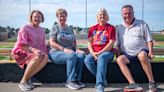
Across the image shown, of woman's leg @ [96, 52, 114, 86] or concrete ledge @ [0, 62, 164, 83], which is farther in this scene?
concrete ledge @ [0, 62, 164, 83]

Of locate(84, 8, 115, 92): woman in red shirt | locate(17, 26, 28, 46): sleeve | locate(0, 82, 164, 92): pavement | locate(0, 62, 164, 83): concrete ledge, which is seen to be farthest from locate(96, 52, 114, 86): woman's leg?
locate(17, 26, 28, 46): sleeve

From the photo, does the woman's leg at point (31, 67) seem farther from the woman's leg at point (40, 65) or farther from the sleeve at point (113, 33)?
the sleeve at point (113, 33)

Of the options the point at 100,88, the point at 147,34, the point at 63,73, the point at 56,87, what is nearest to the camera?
the point at 100,88

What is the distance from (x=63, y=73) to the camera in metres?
4.87

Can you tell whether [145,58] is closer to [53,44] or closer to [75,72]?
[75,72]

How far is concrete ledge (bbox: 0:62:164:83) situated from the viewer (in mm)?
4820

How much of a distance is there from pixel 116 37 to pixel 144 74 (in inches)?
29.9

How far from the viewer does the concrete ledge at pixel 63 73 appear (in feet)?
15.8

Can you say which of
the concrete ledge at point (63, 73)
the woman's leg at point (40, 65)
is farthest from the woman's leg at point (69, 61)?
the concrete ledge at point (63, 73)

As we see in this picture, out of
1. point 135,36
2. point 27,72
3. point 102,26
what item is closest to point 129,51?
point 135,36

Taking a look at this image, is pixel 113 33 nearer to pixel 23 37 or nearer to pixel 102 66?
pixel 102 66

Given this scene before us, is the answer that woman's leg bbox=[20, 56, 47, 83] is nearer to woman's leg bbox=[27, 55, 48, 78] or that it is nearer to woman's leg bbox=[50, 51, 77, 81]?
woman's leg bbox=[27, 55, 48, 78]

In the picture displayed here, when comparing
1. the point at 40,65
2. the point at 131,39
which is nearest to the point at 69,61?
the point at 40,65

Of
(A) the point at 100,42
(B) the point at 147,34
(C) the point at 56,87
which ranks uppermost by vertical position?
(B) the point at 147,34
